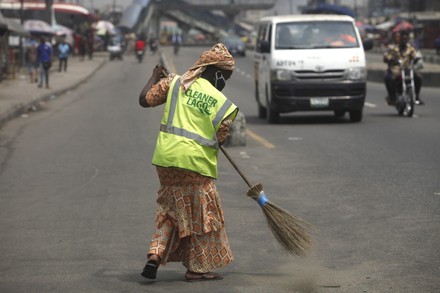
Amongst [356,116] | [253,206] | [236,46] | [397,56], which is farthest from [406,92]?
[236,46]

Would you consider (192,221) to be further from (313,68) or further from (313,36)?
(313,36)

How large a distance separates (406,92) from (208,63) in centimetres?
1545

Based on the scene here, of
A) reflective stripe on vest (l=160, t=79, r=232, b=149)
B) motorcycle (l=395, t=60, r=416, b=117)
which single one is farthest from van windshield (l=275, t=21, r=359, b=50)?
reflective stripe on vest (l=160, t=79, r=232, b=149)

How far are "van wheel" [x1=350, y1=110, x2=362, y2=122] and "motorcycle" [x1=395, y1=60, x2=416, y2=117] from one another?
3.88ft

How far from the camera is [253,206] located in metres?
11.1

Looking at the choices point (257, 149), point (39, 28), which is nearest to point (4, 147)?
point (257, 149)

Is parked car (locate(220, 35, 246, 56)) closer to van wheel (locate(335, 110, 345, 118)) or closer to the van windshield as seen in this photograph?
van wheel (locate(335, 110, 345, 118))

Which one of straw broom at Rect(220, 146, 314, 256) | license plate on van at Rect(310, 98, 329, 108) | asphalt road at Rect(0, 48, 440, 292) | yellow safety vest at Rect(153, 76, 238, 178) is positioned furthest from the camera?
license plate on van at Rect(310, 98, 329, 108)

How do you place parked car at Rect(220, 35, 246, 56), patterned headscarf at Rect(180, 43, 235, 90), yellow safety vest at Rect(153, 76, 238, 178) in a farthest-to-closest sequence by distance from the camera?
parked car at Rect(220, 35, 246, 56)
patterned headscarf at Rect(180, 43, 235, 90)
yellow safety vest at Rect(153, 76, 238, 178)

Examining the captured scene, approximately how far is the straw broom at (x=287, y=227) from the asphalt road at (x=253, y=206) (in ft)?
0.62

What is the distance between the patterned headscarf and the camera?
24.6ft

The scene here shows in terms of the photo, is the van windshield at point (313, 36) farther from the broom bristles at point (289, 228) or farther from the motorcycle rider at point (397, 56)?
the broom bristles at point (289, 228)

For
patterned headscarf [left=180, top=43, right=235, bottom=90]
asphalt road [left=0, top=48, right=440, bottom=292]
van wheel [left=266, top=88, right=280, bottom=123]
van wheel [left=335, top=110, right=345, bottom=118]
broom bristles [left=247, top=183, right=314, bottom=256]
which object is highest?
patterned headscarf [left=180, top=43, right=235, bottom=90]

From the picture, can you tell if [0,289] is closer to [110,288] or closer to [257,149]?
[110,288]
